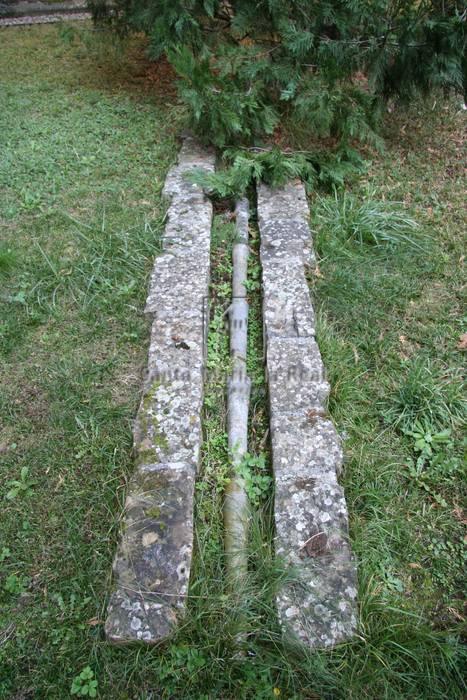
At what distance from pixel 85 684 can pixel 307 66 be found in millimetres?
4691

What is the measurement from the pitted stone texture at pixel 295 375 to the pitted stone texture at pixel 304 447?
7cm

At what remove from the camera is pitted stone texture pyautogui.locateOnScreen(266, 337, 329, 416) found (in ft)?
9.51

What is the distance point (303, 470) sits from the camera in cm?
259

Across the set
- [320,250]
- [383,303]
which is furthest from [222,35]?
[383,303]

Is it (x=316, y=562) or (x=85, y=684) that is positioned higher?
(x=316, y=562)

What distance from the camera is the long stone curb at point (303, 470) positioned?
7.06 ft

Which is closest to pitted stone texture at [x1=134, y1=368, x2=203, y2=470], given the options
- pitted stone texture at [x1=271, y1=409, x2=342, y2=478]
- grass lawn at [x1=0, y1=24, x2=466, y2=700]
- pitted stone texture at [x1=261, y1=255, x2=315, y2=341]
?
grass lawn at [x1=0, y1=24, x2=466, y2=700]

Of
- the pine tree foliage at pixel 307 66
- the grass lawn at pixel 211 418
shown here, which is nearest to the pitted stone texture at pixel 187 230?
the grass lawn at pixel 211 418

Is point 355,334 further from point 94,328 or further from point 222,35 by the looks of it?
point 222,35

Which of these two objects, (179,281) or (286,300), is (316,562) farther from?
(179,281)

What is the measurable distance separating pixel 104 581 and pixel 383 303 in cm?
252

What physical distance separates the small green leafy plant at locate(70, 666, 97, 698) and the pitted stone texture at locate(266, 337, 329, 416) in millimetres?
1470

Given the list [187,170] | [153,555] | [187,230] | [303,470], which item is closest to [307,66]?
[187,170]

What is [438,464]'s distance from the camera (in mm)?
2773
